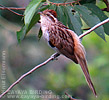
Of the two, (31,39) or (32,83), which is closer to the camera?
(31,39)

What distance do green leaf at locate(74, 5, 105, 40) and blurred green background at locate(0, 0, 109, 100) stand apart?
5.87 feet

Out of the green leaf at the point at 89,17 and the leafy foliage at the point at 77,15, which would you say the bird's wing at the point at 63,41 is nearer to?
the leafy foliage at the point at 77,15

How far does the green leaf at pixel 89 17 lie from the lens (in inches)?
114

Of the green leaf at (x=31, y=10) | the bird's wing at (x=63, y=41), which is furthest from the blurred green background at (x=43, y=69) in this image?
the green leaf at (x=31, y=10)

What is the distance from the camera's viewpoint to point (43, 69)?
244 inches

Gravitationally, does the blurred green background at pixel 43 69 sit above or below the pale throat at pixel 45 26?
below

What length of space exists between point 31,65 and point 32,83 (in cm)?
53

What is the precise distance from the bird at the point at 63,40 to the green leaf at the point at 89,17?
245mm

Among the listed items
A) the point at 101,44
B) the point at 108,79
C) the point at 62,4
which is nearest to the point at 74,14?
the point at 62,4

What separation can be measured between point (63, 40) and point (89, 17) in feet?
A: 1.38

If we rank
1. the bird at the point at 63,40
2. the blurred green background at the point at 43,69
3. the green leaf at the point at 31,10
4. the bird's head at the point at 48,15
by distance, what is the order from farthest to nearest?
1. the blurred green background at the point at 43,69
2. the bird at the point at 63,40
3. the bird's head at the point at 48,15
4. the green leaf at the point at 31,10

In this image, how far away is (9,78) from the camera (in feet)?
16.8

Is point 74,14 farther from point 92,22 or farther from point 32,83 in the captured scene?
point 32,83

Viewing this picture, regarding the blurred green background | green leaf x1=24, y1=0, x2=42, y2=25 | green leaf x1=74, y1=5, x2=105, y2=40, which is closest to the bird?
green leaf x1=74, y1=5, x2=105, y2=40
